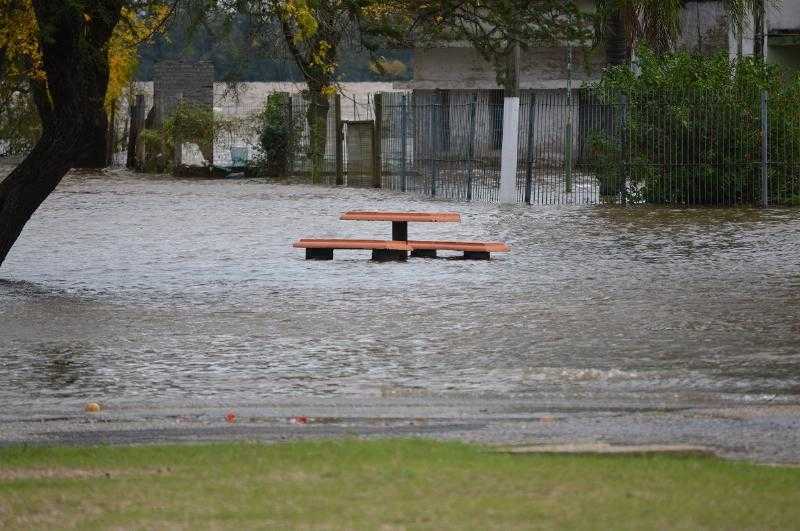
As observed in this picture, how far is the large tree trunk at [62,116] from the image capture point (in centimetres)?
1599

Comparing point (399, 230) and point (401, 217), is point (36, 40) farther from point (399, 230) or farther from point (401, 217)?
point (399, 230)

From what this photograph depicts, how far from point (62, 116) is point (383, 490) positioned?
10861 millimetres

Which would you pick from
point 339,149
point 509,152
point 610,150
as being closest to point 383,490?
point 610,150

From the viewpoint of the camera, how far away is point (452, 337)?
12586mm

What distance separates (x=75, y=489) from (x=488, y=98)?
43664mm

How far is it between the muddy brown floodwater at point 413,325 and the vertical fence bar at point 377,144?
10592 mm

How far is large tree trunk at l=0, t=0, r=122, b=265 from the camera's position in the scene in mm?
15992

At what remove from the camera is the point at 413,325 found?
13312 mm

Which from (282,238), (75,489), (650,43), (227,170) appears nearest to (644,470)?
(75,489)

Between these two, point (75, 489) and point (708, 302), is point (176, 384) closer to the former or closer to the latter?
point (75, 489)

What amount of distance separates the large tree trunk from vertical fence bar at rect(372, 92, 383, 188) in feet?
59.7

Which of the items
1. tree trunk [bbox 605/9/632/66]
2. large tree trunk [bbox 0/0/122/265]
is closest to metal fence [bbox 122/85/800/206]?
tree trunk [bbox 605/9/632/66]

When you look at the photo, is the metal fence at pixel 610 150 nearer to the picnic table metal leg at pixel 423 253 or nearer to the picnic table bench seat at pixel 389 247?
the picnic table metal leg at pixel 423 253

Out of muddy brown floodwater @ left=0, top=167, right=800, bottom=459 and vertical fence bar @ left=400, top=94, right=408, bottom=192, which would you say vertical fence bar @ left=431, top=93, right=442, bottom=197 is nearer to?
vertical fence bar @ left=400, top=94, right=408, bottom=192
